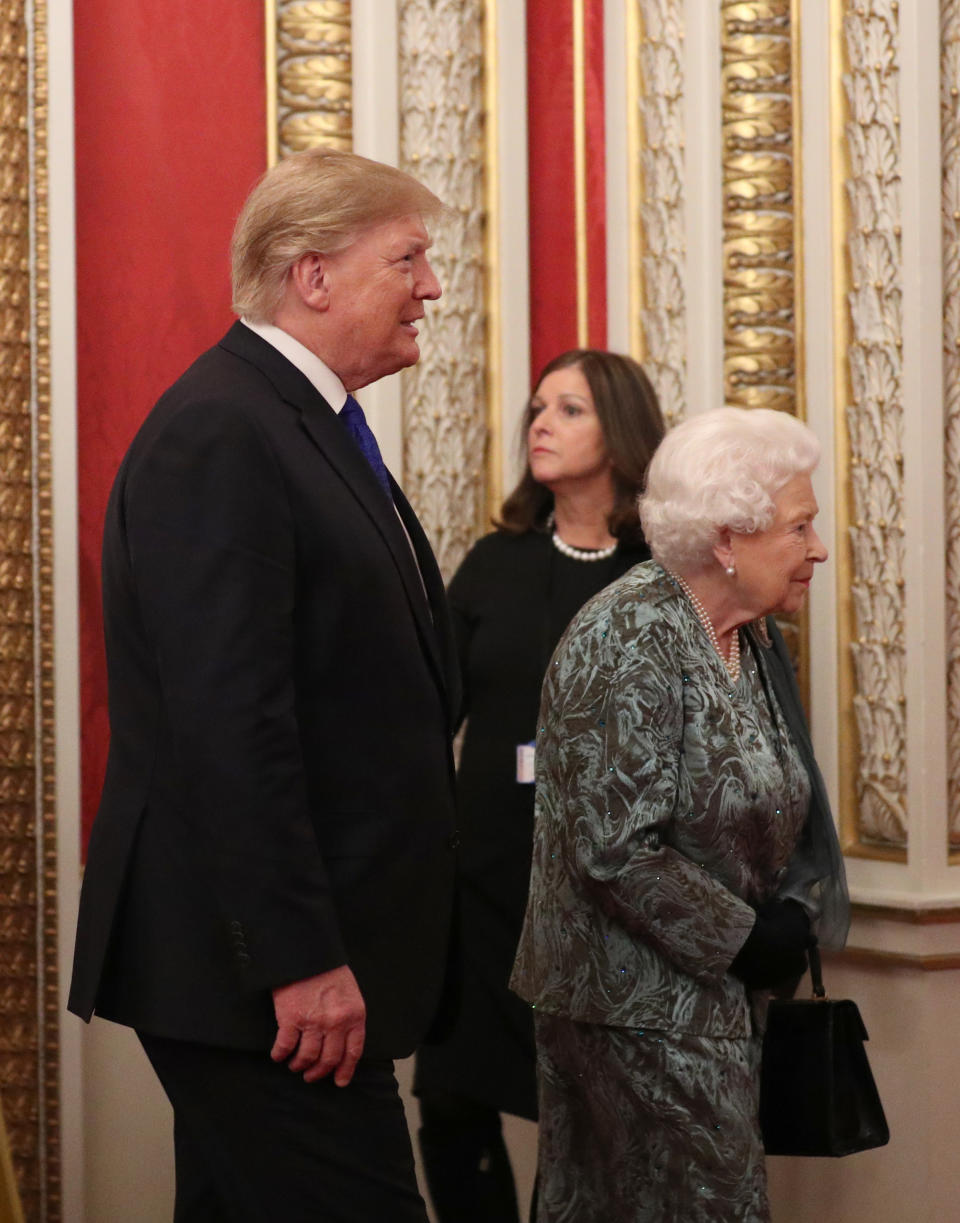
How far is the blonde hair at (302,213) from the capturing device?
1.88 meters

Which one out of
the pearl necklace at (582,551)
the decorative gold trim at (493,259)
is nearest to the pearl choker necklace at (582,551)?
the pearl necklace at (582,551)

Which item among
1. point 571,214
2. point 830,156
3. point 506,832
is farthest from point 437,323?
point 506,832

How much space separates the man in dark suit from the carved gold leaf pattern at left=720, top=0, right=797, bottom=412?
1.41 m

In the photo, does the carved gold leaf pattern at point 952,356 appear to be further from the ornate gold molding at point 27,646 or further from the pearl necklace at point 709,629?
the ornate gold molding at point 27,646

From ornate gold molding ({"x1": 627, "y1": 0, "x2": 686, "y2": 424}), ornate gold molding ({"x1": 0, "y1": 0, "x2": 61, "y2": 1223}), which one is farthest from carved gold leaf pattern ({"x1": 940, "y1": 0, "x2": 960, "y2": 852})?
ornate gold molding ({"x1": 0, "y1": 0, "x2": 61, "y2": 1223})

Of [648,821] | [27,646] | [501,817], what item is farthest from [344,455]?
[27,646]

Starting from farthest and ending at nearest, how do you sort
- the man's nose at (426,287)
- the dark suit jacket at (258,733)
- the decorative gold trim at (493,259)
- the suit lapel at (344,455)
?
the decorative gold trim at (493,259)
the man's nose at (426,287)
the suit lapel at (344,455)
the dark suit jacket at (258,733)

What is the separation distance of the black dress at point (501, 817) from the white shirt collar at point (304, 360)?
1194 millimetres

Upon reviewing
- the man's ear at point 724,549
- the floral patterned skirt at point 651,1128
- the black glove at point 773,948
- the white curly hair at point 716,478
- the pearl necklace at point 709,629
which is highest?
the white curly hair at point 716,478

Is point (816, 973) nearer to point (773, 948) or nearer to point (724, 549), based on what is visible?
point (773, 948)

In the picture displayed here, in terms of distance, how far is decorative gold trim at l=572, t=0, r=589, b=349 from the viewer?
3447mm

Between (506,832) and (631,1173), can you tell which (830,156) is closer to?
(506,832)

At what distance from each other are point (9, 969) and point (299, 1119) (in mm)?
1540

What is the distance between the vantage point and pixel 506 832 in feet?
9.91
